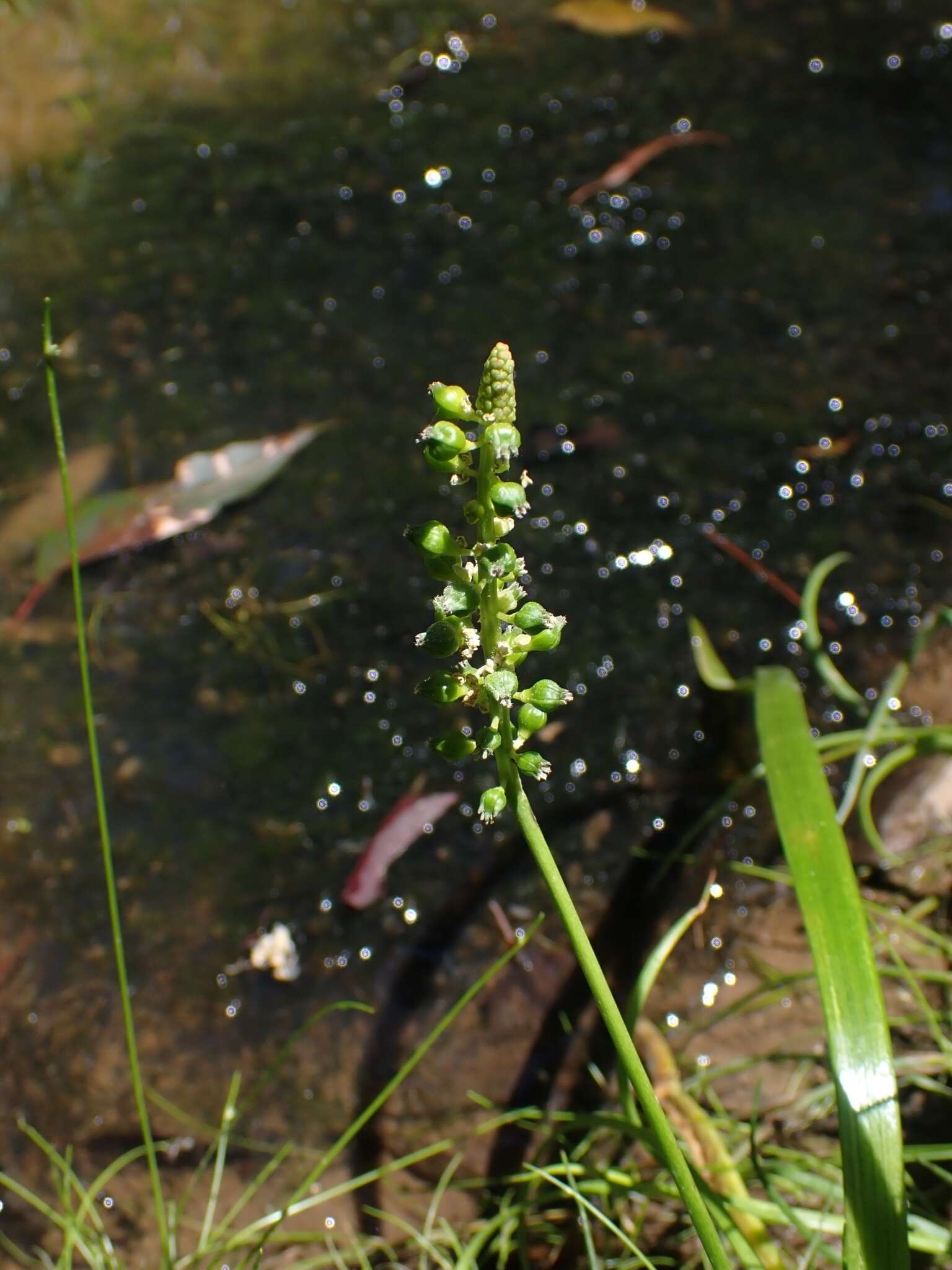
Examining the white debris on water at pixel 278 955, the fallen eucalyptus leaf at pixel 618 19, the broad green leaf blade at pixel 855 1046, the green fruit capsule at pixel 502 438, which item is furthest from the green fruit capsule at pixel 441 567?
the fallen eucalyptus leaf at pixel 618 19

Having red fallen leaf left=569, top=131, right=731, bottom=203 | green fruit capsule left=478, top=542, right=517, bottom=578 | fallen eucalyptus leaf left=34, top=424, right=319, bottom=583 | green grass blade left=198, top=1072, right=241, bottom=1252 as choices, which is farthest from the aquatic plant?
red fallen leaf left=569, top=131, right=731, bottom=203

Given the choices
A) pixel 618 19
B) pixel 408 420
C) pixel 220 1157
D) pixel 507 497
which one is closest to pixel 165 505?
pixel 408 420

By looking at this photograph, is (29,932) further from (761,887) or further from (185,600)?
(761,887)

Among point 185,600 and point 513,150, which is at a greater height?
point 513,150

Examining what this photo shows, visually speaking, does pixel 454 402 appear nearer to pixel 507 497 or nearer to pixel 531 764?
pixel 507 497

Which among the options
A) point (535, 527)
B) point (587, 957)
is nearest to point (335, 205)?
point (535, 527)

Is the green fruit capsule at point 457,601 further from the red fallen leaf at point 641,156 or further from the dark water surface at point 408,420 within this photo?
the red fallen leaf at point 641,156
